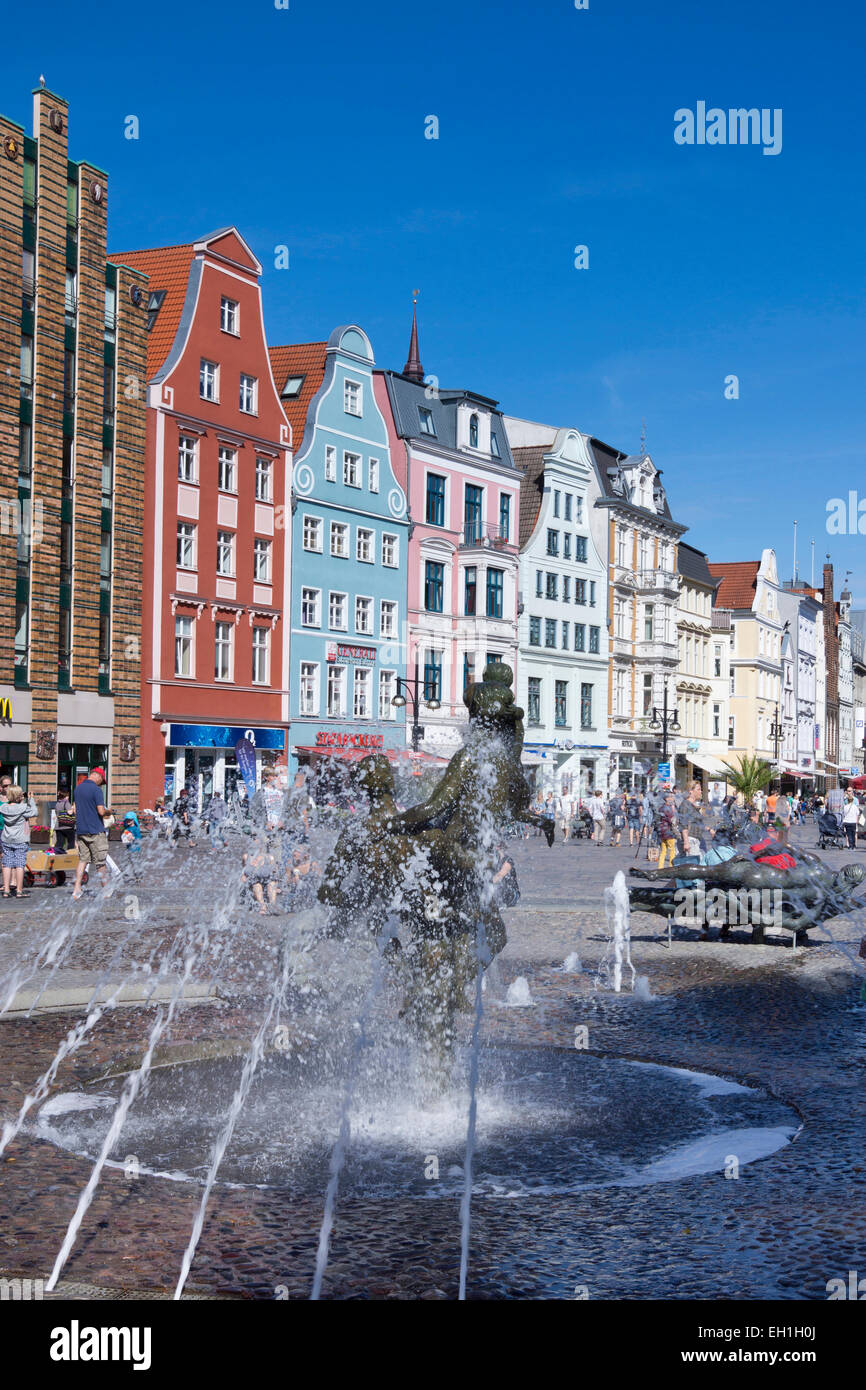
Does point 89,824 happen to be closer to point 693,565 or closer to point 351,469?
point 351,469

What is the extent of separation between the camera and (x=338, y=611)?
155 ft

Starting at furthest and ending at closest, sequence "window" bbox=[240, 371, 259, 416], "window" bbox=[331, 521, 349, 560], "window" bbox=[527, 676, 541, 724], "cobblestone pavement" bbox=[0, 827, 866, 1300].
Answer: "window" bbox=[527, 676, 541, 724], "window" bbox=[331, 521, 349, 560], "window" bbox=[240, 371, 259, 416], "cobblestone pavement" bbox=[0, 827, 866, 1300]

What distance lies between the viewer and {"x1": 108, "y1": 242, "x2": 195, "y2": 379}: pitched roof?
133 feet

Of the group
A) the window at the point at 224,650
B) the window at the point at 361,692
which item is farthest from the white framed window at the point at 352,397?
the window at the point at 224,650

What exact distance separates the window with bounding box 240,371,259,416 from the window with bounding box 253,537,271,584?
3.94 m

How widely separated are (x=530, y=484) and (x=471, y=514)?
5.83 m

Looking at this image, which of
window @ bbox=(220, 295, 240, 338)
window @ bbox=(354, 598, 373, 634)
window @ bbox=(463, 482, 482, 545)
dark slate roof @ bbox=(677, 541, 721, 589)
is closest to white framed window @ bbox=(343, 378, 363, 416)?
window @ bbox=(220, 295, 240, 338)

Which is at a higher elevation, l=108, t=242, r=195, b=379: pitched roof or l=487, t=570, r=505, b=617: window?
l=108, t=242, r=195, b=379: pitched roof

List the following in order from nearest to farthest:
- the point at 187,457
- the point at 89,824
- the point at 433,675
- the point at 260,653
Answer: the point at 89,824 → the point at 187,457 → the point at 260,653 → the point at 433,675

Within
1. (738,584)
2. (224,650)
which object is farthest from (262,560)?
(738,584)

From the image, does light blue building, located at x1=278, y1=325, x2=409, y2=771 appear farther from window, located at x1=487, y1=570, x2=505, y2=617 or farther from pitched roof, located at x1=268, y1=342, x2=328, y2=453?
window, located at x1=487, y1=570, x2=505, y2=617

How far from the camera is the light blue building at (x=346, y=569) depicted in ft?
148

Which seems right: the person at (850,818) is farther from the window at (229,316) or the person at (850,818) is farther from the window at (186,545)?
the window at (229,316)

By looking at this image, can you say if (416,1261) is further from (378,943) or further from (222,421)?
(222,421)
